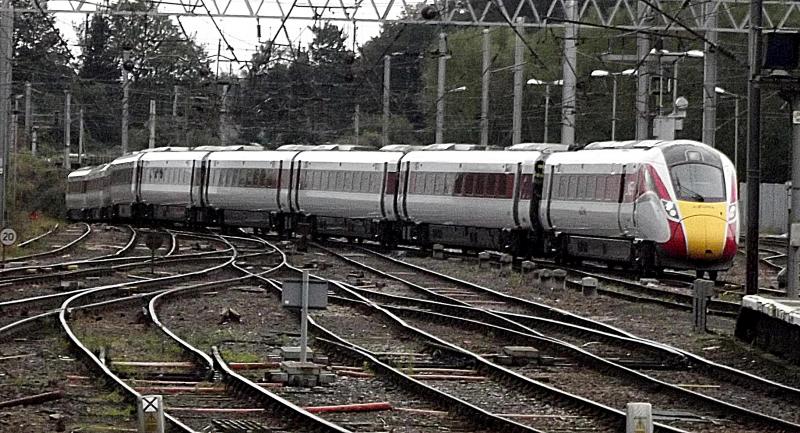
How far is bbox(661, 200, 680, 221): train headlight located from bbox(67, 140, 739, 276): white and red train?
0.02m

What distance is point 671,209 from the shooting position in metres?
28.1

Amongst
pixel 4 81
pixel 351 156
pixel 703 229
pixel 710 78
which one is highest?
pixel 710 78

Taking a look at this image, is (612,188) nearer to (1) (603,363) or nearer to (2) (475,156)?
(2) (475,156)

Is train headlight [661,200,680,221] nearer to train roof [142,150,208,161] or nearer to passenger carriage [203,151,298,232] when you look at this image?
passenger carriage [203,151,298,232]

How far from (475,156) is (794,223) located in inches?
707

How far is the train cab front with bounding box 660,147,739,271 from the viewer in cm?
2788

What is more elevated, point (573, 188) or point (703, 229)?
point (573, 188)

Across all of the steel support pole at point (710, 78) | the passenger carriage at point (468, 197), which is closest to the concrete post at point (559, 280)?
the passenger carriage at point (468, 197)

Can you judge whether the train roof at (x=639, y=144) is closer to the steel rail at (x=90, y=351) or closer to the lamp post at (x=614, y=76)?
the lamp post at (x=614, y=76)

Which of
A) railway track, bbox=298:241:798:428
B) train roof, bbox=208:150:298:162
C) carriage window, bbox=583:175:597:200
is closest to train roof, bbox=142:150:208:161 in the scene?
train roof, bbox=208:150:298:162

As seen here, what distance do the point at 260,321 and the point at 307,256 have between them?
1588cm

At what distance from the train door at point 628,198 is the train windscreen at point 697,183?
0.82 metres

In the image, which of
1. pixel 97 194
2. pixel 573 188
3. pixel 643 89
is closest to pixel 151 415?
pixel 573 188

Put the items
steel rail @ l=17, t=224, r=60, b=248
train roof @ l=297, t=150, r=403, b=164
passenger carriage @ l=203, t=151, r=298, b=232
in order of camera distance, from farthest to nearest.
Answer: passenger carriage @ l=203, t=151, r=298, b=232
train roof @ l=297, t=150, r=403, b=164
steel rail @ l=17, t=224, r=60, b=248
